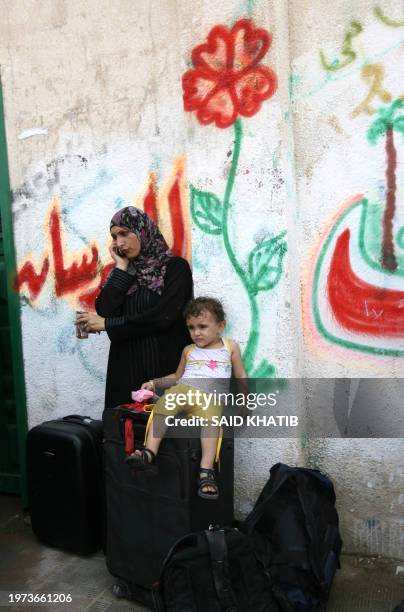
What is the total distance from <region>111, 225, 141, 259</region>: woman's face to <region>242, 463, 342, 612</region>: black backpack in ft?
4.26

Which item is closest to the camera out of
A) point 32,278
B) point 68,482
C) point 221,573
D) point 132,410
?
point 221,573

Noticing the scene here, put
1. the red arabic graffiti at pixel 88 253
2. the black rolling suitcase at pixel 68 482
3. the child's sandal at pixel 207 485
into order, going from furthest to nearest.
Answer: the red arabic graffiti at pixel 88 253, the black rolling suitcase at pixel 68 482, the child's sandal at pixel 207 485

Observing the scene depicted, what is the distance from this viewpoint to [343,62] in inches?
115

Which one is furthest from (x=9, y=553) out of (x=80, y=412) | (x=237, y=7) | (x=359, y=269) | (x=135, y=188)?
(x=237, y=7)

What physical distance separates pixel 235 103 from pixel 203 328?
1177 millimetres

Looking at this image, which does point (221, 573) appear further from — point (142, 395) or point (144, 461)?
point (142, 395)

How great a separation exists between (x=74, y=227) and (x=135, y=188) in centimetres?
52

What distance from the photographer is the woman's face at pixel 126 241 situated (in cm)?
293

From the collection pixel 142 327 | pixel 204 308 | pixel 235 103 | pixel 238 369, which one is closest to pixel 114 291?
pixel 142 327

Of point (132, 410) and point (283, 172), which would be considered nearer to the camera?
point (132, 410)

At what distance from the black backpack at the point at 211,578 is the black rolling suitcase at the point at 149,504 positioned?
185 mm

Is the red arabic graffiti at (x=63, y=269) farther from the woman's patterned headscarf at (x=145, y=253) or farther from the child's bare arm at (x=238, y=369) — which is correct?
the child's bare arm at (x=238, y=369)

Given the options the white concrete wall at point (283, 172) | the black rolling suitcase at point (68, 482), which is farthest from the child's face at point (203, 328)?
the black rolling suitcase at point (68, 482)

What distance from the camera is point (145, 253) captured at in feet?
9.74
